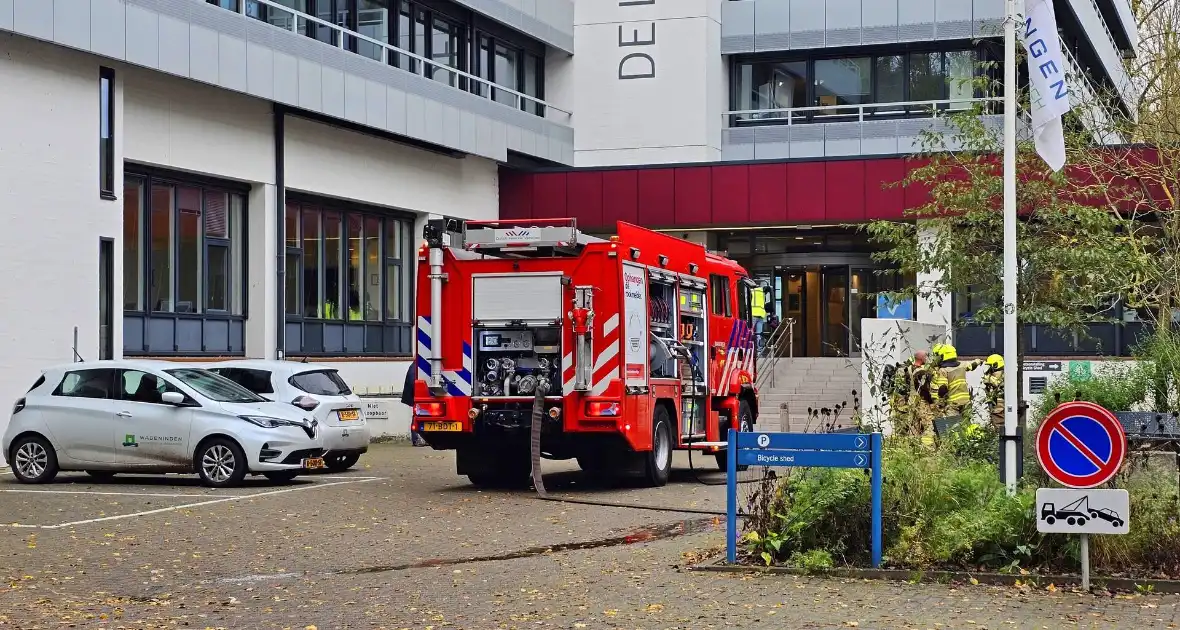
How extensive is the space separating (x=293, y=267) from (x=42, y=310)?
7958 mm

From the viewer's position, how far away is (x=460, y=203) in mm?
36906

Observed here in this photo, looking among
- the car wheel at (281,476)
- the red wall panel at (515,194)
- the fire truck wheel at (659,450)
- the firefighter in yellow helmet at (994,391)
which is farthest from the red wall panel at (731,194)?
the car wheel at (281,476)

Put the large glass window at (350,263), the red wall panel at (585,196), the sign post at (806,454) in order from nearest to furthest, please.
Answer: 1. the sign post at (806,454)
2. the large glass window at (350,263)
3. the red wall panel at (585,196)

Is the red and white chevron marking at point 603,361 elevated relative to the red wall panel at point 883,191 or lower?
lower

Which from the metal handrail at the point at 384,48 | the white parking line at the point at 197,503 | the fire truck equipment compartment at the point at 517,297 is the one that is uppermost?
the metal handrail at the point at 384,48

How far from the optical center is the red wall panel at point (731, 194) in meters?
36.7

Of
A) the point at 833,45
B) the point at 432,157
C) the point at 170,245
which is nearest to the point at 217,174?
the point at 170,245

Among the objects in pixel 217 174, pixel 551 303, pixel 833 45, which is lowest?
pixel 551 303

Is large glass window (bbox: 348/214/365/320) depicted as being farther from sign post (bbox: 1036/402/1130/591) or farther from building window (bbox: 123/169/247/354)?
sign post (bbox: 1036/402/1130/591)

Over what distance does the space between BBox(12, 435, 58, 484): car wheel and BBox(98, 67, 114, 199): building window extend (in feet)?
20.2

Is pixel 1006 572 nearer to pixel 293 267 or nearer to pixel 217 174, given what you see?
pixel 217 174

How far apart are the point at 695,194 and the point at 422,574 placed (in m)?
25.9

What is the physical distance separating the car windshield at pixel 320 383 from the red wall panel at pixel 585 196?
16425mm

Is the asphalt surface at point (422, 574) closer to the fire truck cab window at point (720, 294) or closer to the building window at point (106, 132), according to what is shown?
the fire truck cab window at point (720, 294)
